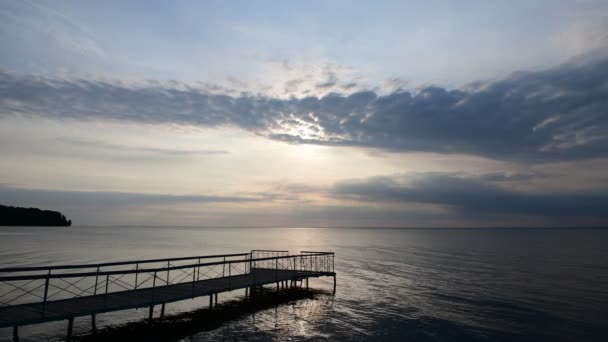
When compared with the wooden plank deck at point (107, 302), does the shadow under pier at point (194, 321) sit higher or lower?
lower

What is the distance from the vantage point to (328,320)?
22672 mm

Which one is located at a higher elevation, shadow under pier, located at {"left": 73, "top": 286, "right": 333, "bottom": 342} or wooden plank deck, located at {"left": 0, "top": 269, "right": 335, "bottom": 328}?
wooden plank deck, located at {"left": 0, "top": 269, "right": 335, "bottom": 328}

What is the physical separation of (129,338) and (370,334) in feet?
38.8

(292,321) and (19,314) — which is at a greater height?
(19,314)

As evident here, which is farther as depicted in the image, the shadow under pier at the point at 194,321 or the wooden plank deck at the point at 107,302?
the shadow under pier at the point at 194,321

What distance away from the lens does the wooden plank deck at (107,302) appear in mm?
13844

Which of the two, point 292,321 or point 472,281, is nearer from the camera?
point 292,321

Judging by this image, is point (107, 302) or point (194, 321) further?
point (194, 321)

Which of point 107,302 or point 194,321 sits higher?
point 107,302

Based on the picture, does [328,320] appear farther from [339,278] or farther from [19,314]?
[339,278]

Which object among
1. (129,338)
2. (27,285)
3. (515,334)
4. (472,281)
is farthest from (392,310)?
(27,285)

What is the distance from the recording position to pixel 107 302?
55.3 feet

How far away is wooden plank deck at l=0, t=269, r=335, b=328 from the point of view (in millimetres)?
13844

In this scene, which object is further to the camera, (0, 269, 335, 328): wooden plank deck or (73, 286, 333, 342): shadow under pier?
(73, 286, 333, 342): shadow under pier
